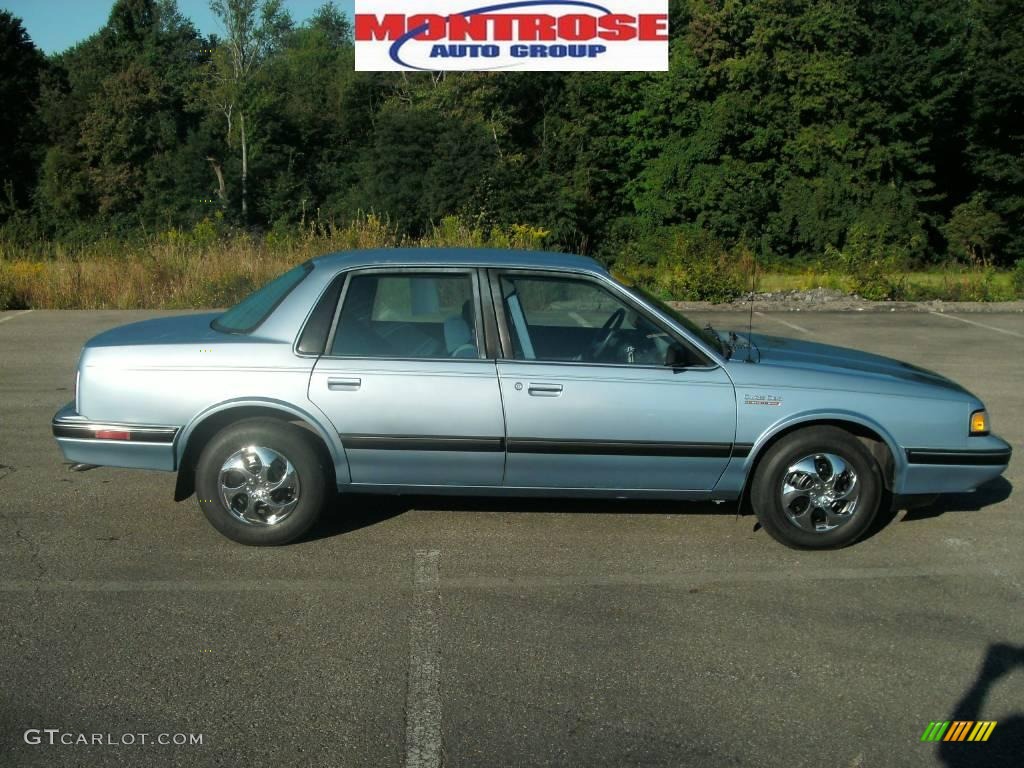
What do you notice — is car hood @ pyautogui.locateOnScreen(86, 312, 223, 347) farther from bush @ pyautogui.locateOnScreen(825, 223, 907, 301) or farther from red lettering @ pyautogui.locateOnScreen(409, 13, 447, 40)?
red lettering @ pyautogui.locateOnScreen(409, 13, 447, 40)

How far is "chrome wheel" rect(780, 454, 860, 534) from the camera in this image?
577cm

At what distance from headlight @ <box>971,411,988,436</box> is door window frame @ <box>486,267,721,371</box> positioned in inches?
56.3

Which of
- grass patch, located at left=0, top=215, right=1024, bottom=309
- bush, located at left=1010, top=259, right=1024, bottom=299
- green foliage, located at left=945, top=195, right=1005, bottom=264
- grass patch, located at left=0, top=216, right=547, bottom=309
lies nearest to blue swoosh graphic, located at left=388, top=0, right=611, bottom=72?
grass patch, located at left=0, top=215, right=1024, bottom=309

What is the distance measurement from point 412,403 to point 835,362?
7.74ft

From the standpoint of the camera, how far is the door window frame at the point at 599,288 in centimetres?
575

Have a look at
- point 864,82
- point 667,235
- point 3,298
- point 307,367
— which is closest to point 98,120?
point 667,235

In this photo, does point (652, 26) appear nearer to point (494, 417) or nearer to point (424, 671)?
point (494, 417)

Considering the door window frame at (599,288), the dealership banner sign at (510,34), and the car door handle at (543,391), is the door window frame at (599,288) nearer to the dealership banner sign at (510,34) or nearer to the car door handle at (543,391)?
the car door handle at (543,391)

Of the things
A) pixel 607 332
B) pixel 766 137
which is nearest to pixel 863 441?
pixel 607 332

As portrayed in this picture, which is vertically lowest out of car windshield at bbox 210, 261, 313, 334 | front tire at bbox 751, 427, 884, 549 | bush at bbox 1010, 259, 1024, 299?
front tire at bbox 751, 427, 884, 549

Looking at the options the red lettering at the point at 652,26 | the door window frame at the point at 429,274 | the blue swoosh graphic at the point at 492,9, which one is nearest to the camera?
the door window frame at the point at 429,274

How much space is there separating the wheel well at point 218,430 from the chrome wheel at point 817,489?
2.39 m

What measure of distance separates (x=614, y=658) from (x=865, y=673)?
1.00m

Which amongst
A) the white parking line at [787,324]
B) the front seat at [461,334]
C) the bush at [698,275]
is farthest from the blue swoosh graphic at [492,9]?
the front seat at [461,334]
